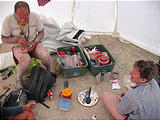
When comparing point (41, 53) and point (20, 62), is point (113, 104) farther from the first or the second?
point (20, 62)

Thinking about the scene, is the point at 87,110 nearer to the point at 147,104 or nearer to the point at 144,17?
the point at 147,104

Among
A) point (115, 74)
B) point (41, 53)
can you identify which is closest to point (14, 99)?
point (41, 53)

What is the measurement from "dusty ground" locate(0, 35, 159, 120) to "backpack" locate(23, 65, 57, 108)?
0.13m

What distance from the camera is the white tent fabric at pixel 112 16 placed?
2.57 metres

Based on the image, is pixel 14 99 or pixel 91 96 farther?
pixel 91 96

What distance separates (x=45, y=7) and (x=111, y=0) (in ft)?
4.33

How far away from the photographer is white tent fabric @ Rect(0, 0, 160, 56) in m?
2.57

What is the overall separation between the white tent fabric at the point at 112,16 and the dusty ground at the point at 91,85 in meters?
0.21

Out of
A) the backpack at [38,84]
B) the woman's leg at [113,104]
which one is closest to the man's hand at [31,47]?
the backpack at [38,84]

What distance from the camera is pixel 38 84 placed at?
1.86 meters

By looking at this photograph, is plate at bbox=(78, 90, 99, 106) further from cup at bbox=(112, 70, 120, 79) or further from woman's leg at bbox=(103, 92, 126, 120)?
cup at bbox=(112, 70, 120, 79)

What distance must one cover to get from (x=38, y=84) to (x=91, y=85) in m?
0.77

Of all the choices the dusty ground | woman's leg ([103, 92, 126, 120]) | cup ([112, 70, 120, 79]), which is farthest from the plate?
cup ([112, 70, 120, 79])

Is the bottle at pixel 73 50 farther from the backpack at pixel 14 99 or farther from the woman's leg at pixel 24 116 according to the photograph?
the woman's leg at pixel 24 116
